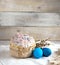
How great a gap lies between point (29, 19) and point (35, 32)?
121 millimetres

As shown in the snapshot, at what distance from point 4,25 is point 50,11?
393 mm

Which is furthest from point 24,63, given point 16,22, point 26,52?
Result: point 16,22

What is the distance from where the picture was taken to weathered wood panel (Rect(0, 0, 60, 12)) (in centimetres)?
164

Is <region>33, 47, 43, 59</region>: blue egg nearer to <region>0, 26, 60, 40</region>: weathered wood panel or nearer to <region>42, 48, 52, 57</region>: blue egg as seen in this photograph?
<region>42, 48, 52, 57</region>: blue egg

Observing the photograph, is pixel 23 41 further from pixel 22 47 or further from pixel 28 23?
pixel 28 23

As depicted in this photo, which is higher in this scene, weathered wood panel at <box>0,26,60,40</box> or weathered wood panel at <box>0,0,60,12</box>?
weathered wood panel at <box>0,0,60,12</box>

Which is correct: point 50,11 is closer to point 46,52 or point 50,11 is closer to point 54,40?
point 54,40

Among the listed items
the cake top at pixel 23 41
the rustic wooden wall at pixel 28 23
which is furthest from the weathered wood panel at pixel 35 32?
the cake top at pixel 23 41

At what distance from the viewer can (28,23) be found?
168 cm

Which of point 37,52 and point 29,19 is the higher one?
point 29,19

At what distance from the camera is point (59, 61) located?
105 centimetres

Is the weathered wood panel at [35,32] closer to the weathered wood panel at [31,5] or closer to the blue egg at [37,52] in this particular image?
the weathered wood panel at [31,5]

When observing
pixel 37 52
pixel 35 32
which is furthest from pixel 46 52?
pixel 35 32

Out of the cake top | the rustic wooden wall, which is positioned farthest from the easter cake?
the rustic wooden wall
